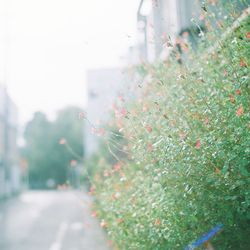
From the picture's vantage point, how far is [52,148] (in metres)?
61.5

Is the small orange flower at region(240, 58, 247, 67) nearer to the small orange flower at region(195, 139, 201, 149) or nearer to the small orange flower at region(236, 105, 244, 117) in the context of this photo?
the small orange flower at region(236, 105, 244, 117)

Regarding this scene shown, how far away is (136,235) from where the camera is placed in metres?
5.16

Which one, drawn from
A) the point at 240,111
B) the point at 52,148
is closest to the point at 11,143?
the point at 52,148

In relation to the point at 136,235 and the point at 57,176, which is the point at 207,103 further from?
the point at 57,176

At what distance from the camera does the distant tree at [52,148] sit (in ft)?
198

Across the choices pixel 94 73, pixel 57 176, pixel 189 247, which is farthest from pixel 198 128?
pixel 57 176

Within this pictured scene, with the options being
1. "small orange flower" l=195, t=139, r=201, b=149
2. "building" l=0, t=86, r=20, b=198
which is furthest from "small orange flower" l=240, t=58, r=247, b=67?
"building" l=0, t=86, r=20, b=198

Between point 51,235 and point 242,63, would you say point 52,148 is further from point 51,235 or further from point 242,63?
point 242,63

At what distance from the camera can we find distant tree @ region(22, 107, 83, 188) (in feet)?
198

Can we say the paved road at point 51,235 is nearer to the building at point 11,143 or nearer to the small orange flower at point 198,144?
the small orange flower at point 198,144

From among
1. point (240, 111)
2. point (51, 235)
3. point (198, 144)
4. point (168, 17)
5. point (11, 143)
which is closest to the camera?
point (240, 111)

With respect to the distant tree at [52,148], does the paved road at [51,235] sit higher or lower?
lower

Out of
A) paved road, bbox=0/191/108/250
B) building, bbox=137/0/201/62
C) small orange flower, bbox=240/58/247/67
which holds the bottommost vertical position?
paved road, bbox=0/191/108/250

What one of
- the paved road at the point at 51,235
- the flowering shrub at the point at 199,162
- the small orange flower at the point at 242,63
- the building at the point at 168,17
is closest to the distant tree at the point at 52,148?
the paved road at the point at 51,235
